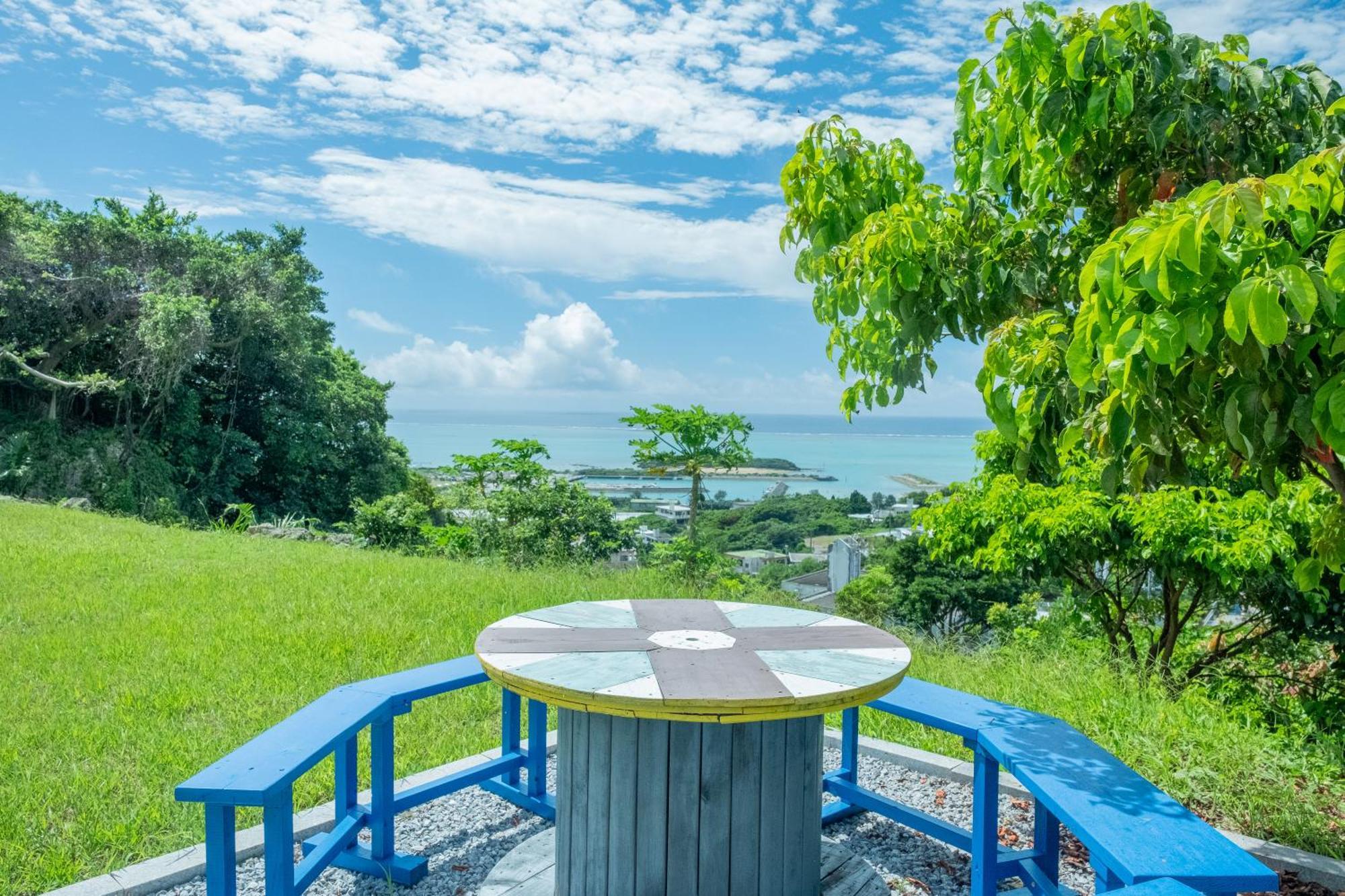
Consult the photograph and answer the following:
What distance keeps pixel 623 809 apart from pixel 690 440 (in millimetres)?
6761

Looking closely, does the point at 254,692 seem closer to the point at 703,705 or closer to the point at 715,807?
the point at 715,807

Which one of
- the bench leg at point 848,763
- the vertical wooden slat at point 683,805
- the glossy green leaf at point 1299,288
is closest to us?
the glossy green leaf at point 1299,288

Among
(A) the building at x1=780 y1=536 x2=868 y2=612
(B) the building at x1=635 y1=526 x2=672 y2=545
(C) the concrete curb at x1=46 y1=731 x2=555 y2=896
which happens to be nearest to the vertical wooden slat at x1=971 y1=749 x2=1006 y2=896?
(C) the concrete curb at x1=46 y1=731 x2=555 y2=896

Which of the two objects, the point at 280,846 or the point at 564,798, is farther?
the point at 564,798

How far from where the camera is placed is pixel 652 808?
7.80 ft

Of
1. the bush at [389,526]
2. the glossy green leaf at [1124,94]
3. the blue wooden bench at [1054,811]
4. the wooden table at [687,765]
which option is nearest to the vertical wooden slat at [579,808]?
the wooden table at [687,765]

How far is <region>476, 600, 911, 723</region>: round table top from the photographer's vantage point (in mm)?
2139

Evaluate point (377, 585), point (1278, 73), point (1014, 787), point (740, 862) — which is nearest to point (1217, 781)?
point (1014, 787)

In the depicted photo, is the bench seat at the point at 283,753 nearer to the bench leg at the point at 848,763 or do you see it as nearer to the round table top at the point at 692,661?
the round table top at the point at 692,661

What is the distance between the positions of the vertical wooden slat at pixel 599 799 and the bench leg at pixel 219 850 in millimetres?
971

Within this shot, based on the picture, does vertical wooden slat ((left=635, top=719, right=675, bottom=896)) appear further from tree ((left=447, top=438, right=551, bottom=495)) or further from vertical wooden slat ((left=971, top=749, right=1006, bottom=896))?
tree ((left=447, top=438, right=551, bottom=495))

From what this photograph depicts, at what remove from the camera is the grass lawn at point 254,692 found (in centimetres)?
334

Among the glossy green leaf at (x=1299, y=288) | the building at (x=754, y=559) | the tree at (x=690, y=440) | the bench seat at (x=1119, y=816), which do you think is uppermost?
the glossy green leaf at (x=1299, y=288)

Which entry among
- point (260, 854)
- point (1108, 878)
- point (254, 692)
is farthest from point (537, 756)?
point (254, 692)
